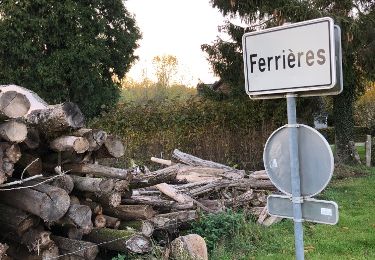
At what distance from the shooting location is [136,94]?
4028 centimetres

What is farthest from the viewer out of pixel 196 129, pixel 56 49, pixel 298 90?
pixel 56 49

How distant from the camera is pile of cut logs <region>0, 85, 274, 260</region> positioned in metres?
5.61

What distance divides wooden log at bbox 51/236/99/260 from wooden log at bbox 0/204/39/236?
451mm

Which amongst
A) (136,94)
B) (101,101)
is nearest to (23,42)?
(101,101)

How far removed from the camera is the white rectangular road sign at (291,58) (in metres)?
3.31

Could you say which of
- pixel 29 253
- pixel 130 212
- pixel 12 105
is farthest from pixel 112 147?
pixel 29 253

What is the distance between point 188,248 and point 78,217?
146 centimetres

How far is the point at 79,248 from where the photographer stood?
6.05 metres

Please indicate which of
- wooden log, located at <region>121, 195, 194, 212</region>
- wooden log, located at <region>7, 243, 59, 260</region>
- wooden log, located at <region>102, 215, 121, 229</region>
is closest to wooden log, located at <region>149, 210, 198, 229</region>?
wooden log, located at <region>121, 195, 194, 212</region>

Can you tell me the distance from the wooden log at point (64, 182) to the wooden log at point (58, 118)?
585 millimetres

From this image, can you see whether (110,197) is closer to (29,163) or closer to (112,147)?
(112,147)

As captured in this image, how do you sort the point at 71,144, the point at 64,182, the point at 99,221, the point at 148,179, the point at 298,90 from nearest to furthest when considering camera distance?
the point at 298,90 < the point at 71,144 < the point at 64,182 < the point at 99,221 < the point at 148,179

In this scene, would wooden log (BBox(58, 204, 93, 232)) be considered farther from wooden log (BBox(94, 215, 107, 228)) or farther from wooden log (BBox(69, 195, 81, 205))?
wooden log (BBox(94, 215, 107, 228))

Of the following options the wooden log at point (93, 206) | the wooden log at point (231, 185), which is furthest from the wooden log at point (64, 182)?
the wooden log at point (231, 185)
